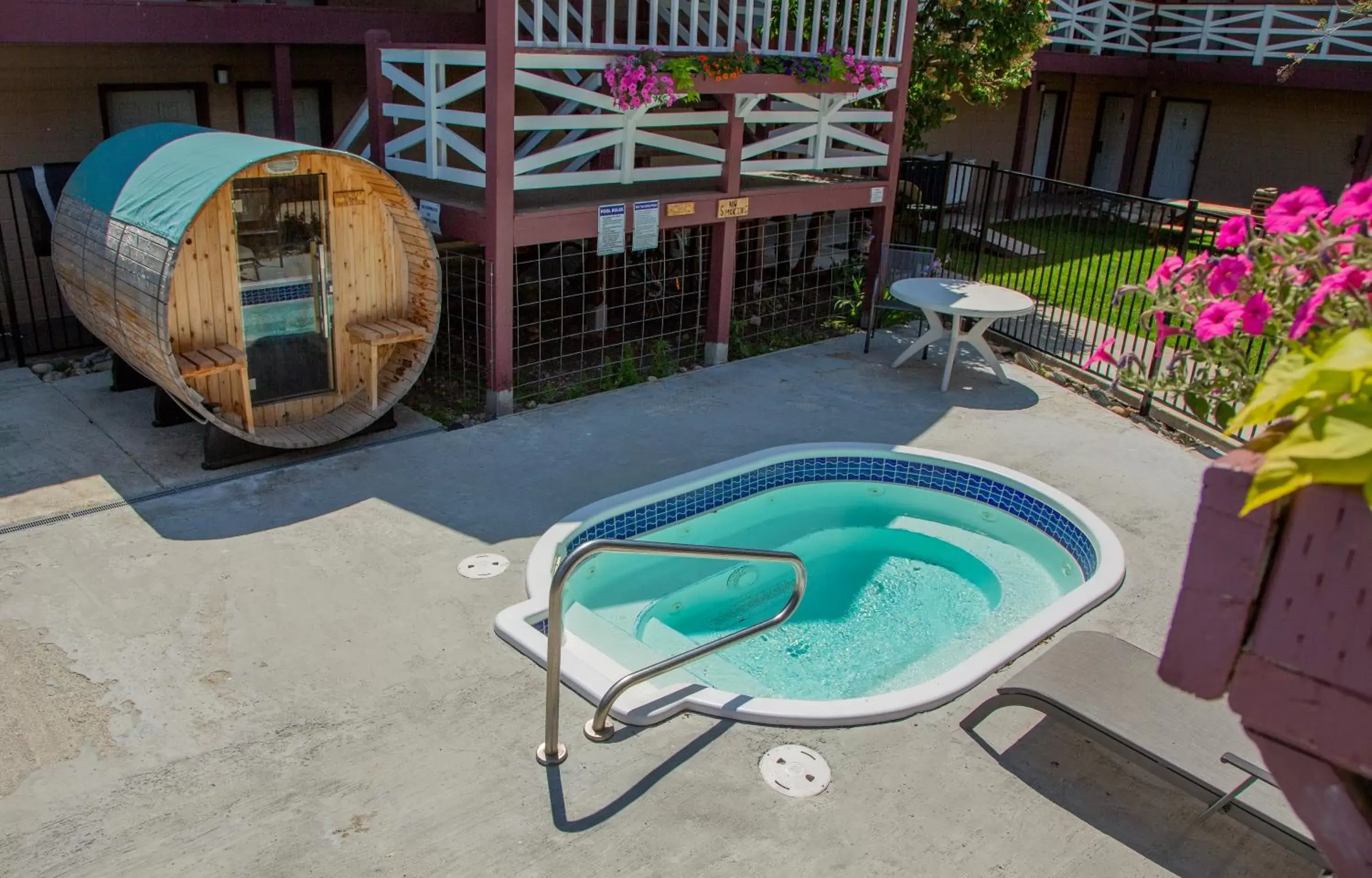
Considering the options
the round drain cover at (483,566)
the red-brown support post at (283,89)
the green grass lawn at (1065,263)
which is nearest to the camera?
the round drain cover at (483,566)

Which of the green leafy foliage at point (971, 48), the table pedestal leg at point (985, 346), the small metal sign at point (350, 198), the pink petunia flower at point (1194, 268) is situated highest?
the green leafy foliage at point (971, 48)

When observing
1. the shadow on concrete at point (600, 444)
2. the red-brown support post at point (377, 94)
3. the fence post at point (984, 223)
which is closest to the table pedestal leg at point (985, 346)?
the shadow on concrete at point (600, 444)

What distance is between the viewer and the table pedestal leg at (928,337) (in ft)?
32.6

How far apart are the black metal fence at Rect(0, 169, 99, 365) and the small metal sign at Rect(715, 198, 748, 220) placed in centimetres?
539

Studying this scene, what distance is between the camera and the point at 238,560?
245 inches

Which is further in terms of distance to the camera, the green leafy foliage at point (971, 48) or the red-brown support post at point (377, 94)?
the green leafy foliage at point (971, 48)

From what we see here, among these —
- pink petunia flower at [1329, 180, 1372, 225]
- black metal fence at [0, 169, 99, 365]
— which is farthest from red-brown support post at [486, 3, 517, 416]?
pink petunia flower at [1329, 180, 1372, 225]

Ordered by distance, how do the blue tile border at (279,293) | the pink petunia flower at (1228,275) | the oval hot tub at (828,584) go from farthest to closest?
the blue tile border at (279,293), the oval hot tub at (828,584), the pink petunia flower at (1228,275)

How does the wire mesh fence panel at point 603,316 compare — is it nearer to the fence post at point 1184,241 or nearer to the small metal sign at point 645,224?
the small metal sign at point 645,224

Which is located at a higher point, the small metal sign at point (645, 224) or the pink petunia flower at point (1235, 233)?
the pink petunia flower at point (1235, 233)

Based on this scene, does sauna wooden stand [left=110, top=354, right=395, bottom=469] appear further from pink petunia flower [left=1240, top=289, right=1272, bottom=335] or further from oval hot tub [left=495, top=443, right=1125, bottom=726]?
pink petunia flower [left=1240, top=289, right=1272, bottom=335]

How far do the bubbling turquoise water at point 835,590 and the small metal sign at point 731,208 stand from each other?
114 inches

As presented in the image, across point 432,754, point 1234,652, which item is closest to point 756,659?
point 432,754

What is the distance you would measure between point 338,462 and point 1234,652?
6898 mm
